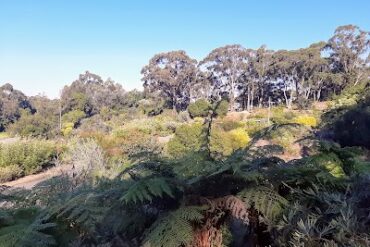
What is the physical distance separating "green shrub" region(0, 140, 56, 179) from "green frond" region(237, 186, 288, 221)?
1264 centimetres

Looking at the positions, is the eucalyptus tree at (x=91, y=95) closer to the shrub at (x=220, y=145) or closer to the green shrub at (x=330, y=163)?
the shrub at (x=220, y=145)

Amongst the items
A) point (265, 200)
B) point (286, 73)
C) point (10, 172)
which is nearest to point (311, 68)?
point (286, 73)

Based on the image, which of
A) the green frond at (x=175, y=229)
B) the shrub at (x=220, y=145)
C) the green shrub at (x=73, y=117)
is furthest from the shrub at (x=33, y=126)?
the green frond at (x=175, y=229)

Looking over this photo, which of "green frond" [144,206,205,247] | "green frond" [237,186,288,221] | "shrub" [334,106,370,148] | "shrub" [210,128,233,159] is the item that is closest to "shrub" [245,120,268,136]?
"shrub" [334,106,370,148]

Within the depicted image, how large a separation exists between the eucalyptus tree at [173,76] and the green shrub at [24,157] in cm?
2597

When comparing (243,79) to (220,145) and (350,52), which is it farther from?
(220,145)

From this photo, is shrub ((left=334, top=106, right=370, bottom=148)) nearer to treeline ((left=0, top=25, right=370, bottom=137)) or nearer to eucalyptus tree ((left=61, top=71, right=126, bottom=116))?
treeline ((left=0, top=25, right=370, bottom=137))

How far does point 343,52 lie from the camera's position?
137 ft

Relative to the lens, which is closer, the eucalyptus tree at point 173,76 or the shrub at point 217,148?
the shrub at point 217,148

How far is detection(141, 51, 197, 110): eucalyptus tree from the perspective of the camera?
40938 millimetres

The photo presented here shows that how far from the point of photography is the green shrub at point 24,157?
1316cm

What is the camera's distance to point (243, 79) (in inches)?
1655

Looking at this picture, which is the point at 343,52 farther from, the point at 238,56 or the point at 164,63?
the point at 164,63

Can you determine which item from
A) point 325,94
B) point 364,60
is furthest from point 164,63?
point 364,60
